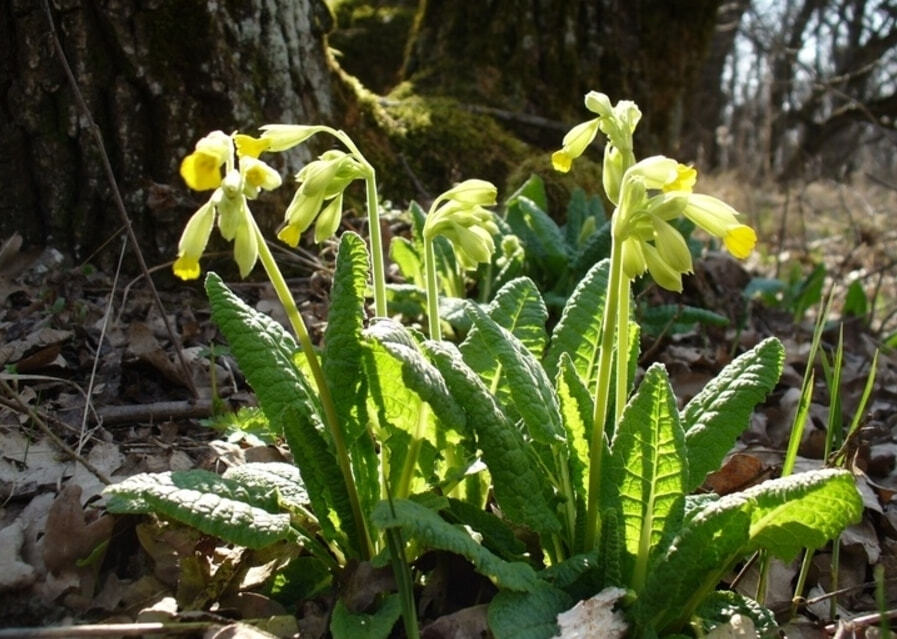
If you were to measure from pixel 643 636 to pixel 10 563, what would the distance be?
121 cm

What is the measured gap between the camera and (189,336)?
2939mm

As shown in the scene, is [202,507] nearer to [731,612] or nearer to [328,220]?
[328,220]

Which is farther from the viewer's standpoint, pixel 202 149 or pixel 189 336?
pixel 189 336

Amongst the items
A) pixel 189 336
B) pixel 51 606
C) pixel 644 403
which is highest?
pixel 644 403

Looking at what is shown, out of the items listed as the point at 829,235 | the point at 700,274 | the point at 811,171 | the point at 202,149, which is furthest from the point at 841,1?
the point at 202,149

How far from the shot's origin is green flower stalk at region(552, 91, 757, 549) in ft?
5.14

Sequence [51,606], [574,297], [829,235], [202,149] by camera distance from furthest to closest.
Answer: [829,235] < [574,297] < [51,606] < [202,149]

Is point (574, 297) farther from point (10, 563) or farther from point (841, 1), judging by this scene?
point (841, 1)

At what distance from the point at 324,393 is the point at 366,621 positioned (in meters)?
0.42

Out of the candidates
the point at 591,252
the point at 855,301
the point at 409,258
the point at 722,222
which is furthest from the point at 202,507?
the point at 855,301

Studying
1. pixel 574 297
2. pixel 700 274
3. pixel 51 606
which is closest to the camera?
pixel 51 606

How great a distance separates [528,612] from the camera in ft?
5.14

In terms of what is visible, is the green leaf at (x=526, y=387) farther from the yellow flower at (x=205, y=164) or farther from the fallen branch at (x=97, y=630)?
the fallen branch at (x=97, y=630)

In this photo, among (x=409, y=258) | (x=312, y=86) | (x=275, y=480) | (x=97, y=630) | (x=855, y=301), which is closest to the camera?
(x=97, y=630)
